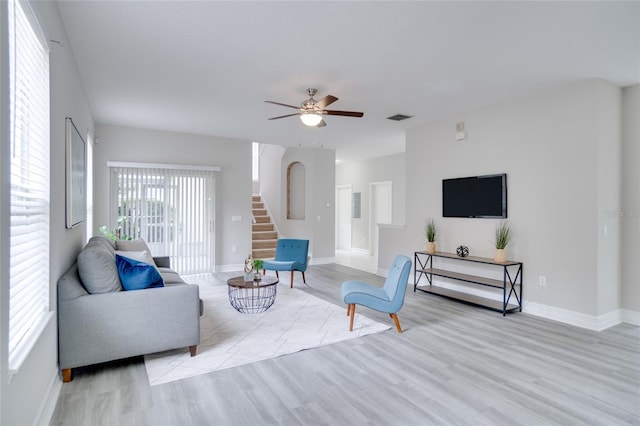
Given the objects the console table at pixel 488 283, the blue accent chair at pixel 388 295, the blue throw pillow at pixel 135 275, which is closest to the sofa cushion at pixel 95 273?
the blue throw pillow at pixel 135 275

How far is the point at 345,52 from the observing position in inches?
129

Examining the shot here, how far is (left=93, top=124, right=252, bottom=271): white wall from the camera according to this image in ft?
19.8

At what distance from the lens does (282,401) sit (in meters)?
2.38

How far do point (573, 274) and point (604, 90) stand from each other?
204cm

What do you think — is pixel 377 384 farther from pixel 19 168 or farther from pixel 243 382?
pixel 19 168

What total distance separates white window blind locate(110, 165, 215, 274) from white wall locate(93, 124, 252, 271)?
0.18 m

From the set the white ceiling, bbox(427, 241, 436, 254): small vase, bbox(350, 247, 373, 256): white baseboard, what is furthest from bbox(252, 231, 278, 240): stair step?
bbox(427, 241, 436, 254): small vase

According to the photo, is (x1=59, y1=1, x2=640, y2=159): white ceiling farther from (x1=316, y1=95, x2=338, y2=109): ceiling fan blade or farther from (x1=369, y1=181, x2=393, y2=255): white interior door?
(x1=369, y1=181, x2=393, y2=255): white interior door

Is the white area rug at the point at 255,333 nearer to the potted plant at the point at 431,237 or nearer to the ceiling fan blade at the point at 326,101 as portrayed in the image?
the potted plant at the point at 431,237

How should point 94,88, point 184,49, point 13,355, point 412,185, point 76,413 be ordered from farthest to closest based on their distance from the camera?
point 412,185 < point 94,88 < point 184,49 < point 76,413 < point 13,355

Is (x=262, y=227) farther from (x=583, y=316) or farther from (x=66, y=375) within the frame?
(x=583, y=316)

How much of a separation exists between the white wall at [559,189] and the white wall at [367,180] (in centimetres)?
402

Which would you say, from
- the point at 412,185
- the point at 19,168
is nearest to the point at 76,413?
the point at 19,168

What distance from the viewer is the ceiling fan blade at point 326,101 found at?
12.2 feet
